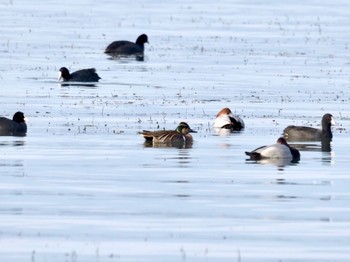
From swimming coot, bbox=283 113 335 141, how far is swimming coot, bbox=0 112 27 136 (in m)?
4.90

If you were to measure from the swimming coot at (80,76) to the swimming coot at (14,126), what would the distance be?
1130 cm

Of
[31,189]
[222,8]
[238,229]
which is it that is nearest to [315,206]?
[238,229]

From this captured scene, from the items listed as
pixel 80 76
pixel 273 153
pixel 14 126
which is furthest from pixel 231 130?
pixel 80 76

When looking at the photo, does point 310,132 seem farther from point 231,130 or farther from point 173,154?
point 173,154

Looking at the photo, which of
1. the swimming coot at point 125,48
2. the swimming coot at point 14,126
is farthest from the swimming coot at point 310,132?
the swimming coot at point 125,48

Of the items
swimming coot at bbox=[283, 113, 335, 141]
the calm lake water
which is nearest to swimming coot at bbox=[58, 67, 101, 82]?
the calm lake water

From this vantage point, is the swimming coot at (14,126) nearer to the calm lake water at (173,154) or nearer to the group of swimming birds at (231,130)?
the group of swimming birds at (231,130)

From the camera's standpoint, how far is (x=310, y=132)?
25906mm

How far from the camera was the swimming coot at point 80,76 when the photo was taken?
3781 cm

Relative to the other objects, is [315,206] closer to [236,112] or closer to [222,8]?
[236,112]

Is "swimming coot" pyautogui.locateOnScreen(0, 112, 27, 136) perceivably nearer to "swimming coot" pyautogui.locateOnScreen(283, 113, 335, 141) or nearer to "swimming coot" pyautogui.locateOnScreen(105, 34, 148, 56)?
"swimming coot" pyautogui.locateOnScreen(283, 113, 335, 141)

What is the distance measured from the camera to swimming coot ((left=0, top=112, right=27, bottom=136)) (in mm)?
25672

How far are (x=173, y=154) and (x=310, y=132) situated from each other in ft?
12.9

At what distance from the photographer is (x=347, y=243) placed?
14195mm
